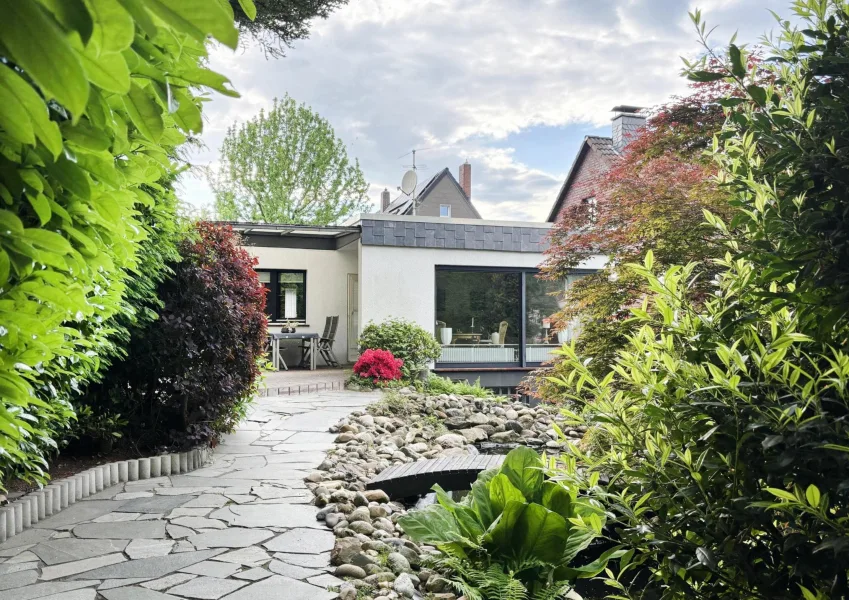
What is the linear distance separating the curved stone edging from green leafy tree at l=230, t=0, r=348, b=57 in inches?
194

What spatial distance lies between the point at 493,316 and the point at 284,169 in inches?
605

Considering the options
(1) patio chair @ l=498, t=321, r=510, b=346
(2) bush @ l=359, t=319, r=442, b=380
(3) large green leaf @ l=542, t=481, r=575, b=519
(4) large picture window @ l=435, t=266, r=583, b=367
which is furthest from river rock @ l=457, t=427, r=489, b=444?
(1) patio chair @ l=498, t=321, r=510, b=346

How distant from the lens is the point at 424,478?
4996 millimetres

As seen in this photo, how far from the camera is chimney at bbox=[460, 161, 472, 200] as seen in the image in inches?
1145

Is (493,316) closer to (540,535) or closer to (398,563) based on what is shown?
(398,563)

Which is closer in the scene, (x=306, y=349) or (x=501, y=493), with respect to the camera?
(x=501, y=493)

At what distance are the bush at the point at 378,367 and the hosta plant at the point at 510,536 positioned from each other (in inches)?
297

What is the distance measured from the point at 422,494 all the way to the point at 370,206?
24.0 m

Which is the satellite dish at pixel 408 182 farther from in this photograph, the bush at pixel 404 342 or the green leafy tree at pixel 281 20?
the green leafy tree at pixel 281 20

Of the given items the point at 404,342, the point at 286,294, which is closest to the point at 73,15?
the point at 404,342

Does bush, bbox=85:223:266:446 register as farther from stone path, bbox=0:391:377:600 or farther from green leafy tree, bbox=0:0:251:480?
green leafy tree, bbox=0:0:251:480

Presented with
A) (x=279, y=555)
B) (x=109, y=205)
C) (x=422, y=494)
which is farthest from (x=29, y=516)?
(x=109, y=205)

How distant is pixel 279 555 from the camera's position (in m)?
3.42

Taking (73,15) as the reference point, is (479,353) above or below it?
below
